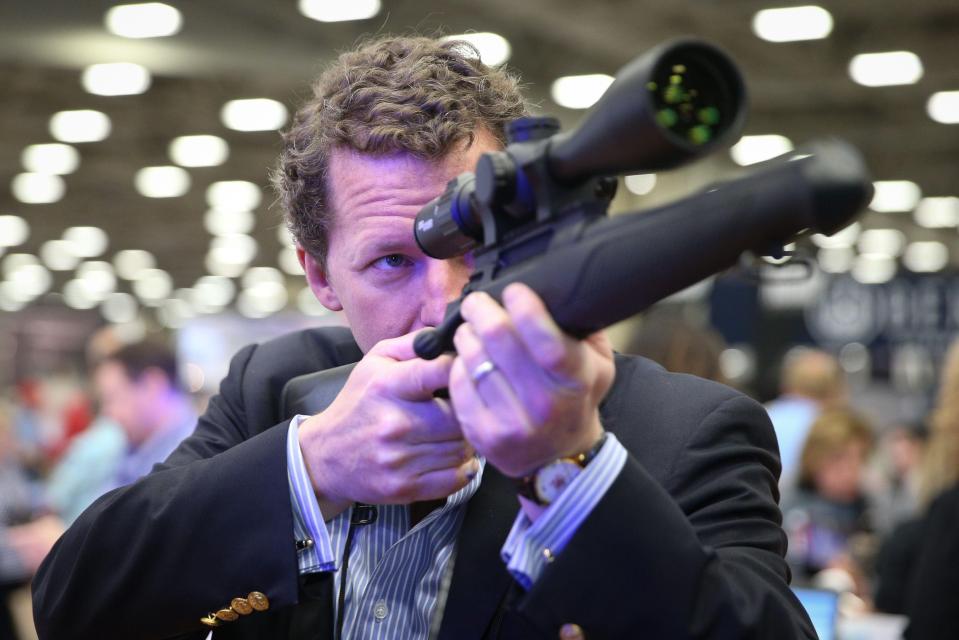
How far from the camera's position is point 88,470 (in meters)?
6.28

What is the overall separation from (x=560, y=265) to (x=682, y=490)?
0.53m

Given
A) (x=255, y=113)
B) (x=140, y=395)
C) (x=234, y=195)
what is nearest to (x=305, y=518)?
(x=140, y=395)

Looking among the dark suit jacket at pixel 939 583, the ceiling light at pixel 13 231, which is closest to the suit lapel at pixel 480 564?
the dark suit jacket at pixel 939 583

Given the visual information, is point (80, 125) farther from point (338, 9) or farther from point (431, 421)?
point (431, 421)

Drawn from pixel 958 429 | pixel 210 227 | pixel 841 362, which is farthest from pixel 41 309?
pixel 210 227

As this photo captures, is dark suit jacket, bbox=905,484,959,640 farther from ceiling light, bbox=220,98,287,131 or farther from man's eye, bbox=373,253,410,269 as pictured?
ceiling light, bbox=220,98,287,131

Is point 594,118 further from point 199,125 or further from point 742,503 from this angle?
point 199,125

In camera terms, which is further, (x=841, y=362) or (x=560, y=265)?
(x=841, y=362)

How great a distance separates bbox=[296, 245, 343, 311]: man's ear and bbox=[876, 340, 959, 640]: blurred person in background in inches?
103

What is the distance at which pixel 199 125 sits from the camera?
15.8 meters

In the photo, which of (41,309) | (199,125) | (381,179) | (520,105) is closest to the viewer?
(381,179)

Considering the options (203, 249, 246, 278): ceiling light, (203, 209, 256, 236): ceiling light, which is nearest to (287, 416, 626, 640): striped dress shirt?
(203, 209, 256, 236): ceiling light

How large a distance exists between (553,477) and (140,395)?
598 centimetres

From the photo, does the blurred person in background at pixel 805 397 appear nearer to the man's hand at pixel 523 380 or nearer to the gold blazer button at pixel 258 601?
the gold blazer button at pixel 258 601
